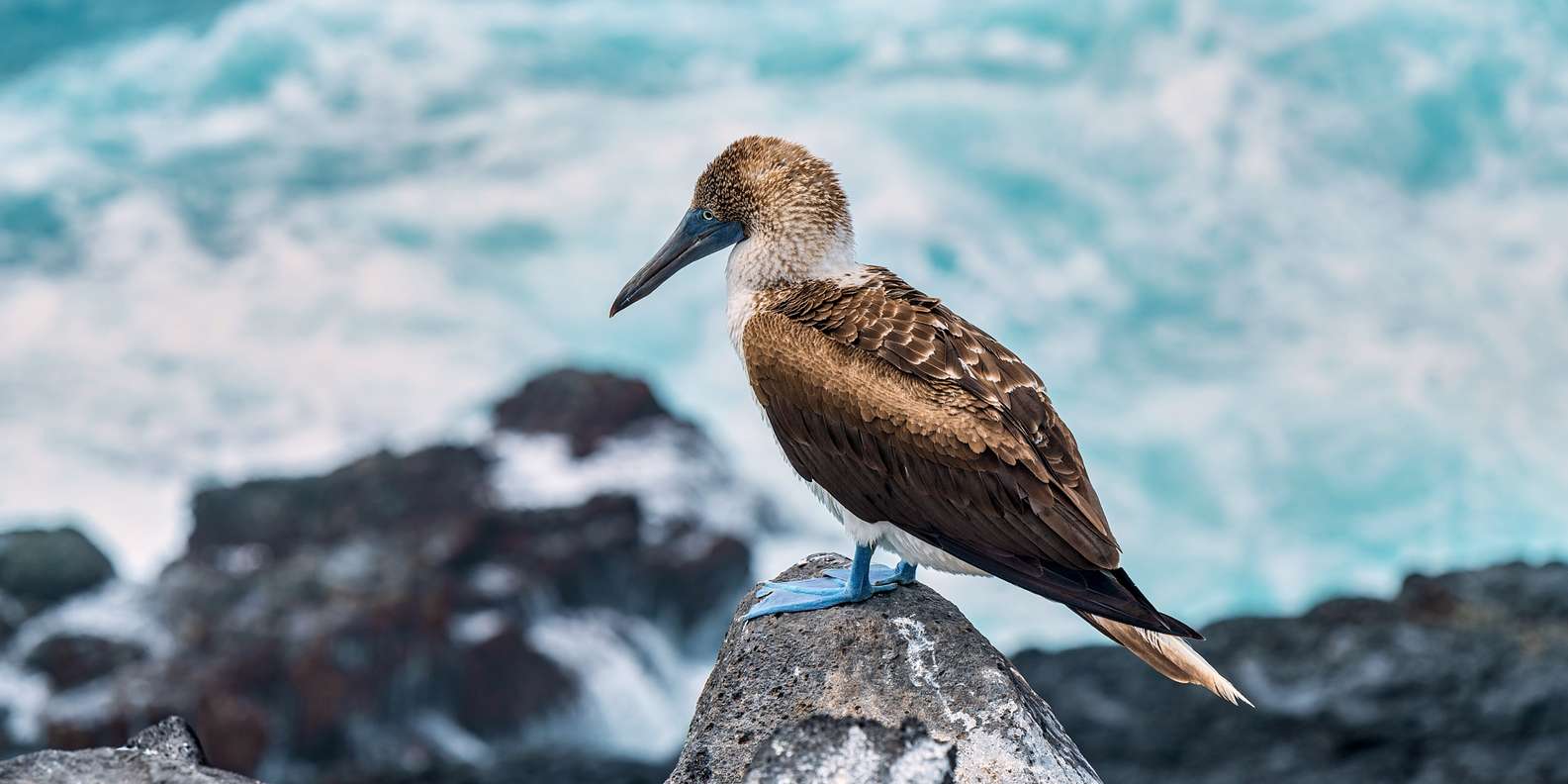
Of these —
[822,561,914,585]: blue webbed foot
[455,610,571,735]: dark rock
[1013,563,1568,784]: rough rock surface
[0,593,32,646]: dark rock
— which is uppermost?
[0,593,32,646]: dark rock

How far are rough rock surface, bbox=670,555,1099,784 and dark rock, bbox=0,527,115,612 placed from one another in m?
18.2

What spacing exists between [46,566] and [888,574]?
18813 millimetres

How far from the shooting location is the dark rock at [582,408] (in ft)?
81.2

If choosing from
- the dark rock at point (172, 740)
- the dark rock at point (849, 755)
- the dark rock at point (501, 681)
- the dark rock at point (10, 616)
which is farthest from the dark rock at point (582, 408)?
the dark rock at point (849, 755)

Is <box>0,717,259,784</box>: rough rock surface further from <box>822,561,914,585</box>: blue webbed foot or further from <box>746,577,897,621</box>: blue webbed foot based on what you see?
<box>822,561,914,585</box>: blue webbed foot

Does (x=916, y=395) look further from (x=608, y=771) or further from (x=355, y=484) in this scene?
(x=355, y=484)

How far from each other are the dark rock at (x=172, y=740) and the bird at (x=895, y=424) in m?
3.33

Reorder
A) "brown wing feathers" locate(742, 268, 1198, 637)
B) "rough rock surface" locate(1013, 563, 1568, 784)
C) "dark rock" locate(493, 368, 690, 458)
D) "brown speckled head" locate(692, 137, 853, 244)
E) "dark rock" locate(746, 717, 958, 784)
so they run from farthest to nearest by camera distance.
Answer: "dark rock" locate(493, 368, 690, 458)
"rough rock surface" locate(1013, 563, 1568, 784)
"brown speckled head" locate(692, 137, 853, 244)
"brown wing feathers" locate(742, 268, 1198, 637)
"dark rock" locate(746, 717, 958, 784)

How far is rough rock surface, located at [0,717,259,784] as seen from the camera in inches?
276

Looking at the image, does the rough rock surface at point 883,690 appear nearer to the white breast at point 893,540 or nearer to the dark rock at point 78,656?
the white breast at point 893,540

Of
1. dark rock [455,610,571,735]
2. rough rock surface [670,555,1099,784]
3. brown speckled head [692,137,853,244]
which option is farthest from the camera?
dark rock [455,610,571,735]

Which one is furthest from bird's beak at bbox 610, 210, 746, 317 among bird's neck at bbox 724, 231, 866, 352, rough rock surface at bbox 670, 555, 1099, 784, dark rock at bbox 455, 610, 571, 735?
dark rock at bbox 455, 610, 571, 735

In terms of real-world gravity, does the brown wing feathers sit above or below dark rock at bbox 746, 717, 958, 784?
above

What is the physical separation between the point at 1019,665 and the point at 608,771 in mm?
5370
